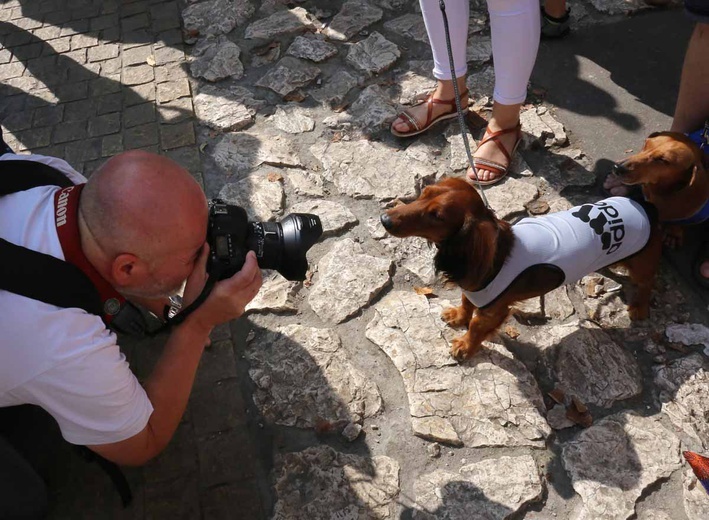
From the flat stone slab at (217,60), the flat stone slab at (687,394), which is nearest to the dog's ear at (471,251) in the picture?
the flat stone slab at (687,394)

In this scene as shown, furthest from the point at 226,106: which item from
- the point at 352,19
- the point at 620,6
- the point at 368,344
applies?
the point at 620,6

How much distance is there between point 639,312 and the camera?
274 centimetres

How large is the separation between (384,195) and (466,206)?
1.10 meters

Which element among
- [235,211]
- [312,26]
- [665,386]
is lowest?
[665,386]


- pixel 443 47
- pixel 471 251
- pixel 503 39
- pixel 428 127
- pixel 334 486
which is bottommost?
pixel 334 486

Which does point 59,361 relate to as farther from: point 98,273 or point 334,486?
point 334,486

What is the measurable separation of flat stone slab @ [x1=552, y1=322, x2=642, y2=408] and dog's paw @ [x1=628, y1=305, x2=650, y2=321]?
0.58ft

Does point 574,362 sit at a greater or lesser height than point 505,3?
lesser

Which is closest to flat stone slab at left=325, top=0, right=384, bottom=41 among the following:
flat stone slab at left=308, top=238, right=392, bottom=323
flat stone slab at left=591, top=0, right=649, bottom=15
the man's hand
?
flat stone slab at left=591, top=0, right=649, bottom=15

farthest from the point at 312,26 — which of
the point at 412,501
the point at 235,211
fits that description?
the point at 412,501

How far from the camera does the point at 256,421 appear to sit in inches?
97.7

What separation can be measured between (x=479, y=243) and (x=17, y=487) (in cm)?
182

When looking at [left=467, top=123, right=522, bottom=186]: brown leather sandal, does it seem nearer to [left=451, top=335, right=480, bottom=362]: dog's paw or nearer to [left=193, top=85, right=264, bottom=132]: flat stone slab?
A: [left=451, top=335, right=480, bottom=362]: dog's paw

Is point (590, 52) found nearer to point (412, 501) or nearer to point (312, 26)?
point (312, 26)
